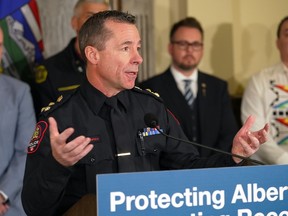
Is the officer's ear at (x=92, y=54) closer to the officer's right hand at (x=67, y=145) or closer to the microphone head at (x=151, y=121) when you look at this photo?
the microphone head at (x=151, y=121)

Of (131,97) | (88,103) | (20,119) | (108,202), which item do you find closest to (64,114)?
(88,103)

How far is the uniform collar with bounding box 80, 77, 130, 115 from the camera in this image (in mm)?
2289

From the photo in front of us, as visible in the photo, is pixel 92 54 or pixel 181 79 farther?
pixel 181 79

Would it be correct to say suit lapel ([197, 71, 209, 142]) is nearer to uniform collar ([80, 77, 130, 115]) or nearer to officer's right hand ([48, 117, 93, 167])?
uniform collar ([80, 77, 130, 115])

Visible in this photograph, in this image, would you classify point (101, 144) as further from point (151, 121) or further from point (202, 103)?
point (202, 103)

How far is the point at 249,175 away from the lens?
1812 mm

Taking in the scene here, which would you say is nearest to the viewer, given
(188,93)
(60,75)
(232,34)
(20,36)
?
(60,75)

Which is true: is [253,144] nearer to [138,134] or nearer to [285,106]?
[138,134]

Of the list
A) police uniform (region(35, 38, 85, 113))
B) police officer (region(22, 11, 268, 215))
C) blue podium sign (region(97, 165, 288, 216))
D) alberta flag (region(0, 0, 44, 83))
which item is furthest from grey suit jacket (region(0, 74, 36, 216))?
blue podium sign (region(97, 165, 288, 216))

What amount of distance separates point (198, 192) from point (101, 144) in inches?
22.6

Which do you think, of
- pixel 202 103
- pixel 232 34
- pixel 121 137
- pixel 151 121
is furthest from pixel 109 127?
pixel 232 34

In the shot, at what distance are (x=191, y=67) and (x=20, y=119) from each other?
4.16 ft

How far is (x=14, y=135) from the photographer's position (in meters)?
3.35

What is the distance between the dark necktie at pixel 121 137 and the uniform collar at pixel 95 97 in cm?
3
